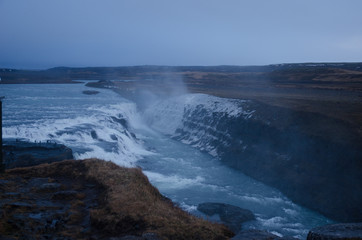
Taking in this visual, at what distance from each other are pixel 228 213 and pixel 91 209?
9.49 meters

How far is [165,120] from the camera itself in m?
44.2

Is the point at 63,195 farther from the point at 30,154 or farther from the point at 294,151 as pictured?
the point at 294,151

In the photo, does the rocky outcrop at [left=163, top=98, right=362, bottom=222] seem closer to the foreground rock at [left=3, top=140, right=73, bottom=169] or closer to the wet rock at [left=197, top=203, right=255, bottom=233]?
the wet rock at [left=197, top=203, right=255, bottom=233]

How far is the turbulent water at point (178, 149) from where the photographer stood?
60.5 ft

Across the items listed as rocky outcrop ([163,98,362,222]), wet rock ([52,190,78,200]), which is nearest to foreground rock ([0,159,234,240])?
wet rock ([52,190,78,200])

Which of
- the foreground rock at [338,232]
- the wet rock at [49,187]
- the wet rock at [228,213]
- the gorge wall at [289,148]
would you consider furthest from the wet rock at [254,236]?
the gorge wall at [289,148]

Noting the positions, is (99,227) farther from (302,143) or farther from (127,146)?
(127,146)

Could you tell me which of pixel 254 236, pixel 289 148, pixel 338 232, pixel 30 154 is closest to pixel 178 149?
pixel 289 148

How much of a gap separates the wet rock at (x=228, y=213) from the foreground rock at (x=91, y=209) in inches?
250

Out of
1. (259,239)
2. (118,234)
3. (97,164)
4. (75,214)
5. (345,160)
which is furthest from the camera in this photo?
(345,160)

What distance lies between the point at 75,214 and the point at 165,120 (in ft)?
119

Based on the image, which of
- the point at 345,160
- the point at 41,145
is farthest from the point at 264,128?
the point at 41,145

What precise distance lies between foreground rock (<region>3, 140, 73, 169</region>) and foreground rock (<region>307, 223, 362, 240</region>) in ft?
48.2

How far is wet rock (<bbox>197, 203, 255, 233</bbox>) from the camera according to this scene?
15328 mm
